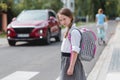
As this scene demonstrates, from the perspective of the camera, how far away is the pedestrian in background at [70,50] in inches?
232

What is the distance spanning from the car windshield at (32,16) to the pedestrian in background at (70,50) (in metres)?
15.8

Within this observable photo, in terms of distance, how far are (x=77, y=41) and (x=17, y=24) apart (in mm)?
15180

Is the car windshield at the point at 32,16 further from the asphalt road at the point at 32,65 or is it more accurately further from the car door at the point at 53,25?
the asphalt road at the point at 32,65

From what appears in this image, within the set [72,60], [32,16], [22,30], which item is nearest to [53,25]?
[32,16]

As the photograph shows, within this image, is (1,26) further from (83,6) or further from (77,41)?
(83,6)

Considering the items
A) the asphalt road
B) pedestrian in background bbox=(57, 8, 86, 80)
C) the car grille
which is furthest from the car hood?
pedestrian in background bbox=(57, 8, 86, 80)

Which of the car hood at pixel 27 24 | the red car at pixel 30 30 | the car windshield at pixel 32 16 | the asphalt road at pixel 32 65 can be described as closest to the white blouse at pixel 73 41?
the asphalt road at pixel 32 65

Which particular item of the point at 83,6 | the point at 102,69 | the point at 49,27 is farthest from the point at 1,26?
the point at 83,6

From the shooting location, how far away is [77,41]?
5.92 m

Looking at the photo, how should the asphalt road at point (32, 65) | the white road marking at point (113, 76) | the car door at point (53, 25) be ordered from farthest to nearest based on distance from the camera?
the car door at point (53, 25), the asphalt road at point (32, 65), the white road marking at point (113, 76)

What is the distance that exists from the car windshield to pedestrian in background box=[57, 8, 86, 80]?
15836mm

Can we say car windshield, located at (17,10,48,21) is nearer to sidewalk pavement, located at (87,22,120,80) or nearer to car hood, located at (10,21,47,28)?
car hood, located at (10,21,47,28)

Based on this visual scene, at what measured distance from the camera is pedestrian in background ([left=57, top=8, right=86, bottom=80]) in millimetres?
5883

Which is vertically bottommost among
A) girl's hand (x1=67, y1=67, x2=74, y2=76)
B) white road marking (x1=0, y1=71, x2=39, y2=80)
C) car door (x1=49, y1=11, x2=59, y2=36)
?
car door (x1=49, y1=11, x2=59, y2=36)
